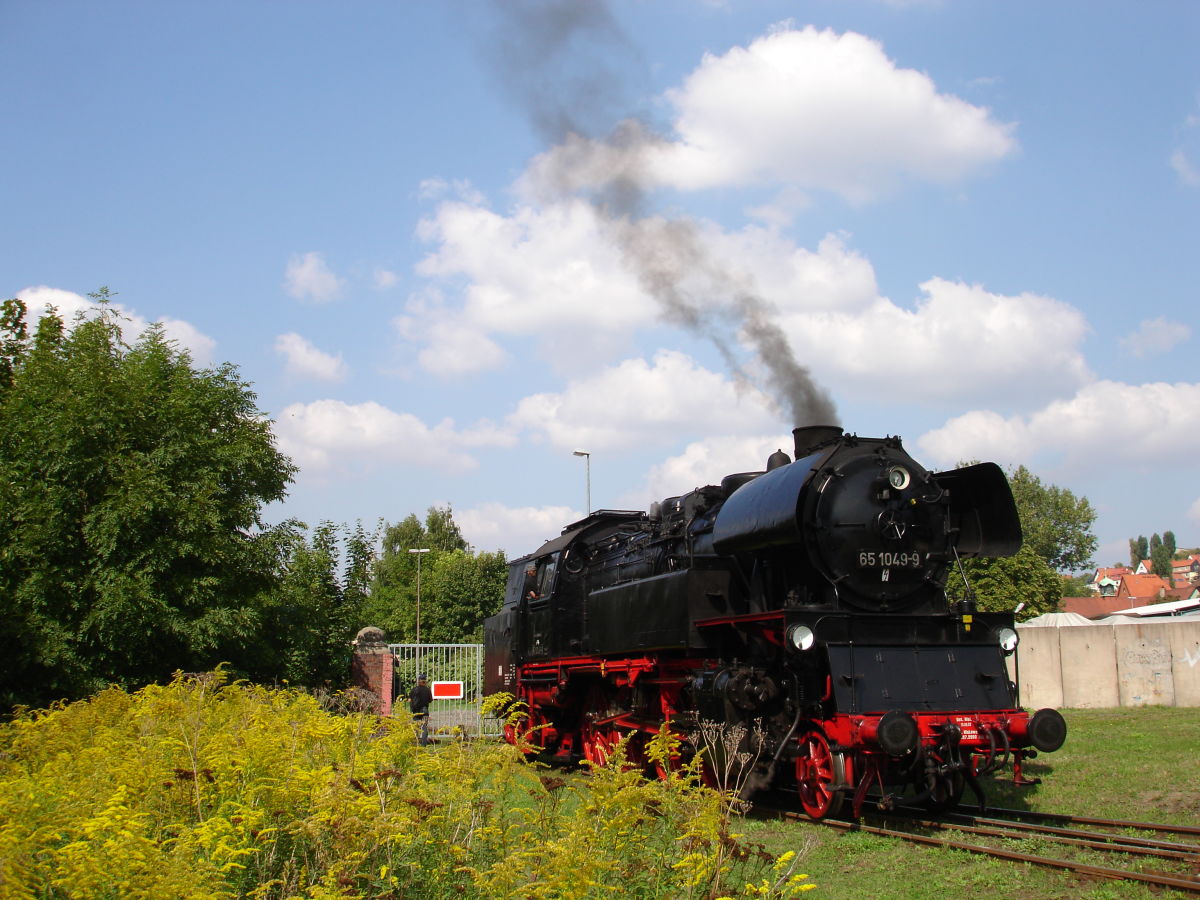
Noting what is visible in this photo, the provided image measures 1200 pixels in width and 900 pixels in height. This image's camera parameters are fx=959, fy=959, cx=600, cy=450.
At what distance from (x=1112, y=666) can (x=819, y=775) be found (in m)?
16.9

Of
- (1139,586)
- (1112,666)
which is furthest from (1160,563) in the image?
(1112,666)

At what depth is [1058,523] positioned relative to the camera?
226 feet

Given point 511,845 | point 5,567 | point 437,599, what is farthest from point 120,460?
point 437,599

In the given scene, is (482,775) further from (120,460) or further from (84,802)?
(120,460)

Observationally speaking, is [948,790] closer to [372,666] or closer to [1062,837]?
[1062,837]

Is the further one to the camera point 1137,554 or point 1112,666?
point 1137,554

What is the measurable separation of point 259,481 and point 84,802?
1516 cm

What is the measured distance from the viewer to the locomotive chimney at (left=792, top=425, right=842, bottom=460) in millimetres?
11203

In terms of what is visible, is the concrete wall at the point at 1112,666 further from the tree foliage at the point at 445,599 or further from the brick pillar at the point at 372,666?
the tree foliage at the point at 445,599

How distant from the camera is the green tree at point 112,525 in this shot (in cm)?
1648

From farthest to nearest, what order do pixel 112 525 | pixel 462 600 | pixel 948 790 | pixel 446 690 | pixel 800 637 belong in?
pixel 462 600 → pixel 446 690 → pixel 112 525 → pixel 948 790 → pixel 800 637

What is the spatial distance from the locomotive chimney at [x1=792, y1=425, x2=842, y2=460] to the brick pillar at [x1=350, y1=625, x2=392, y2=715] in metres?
14.2

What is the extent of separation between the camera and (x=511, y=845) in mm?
5645

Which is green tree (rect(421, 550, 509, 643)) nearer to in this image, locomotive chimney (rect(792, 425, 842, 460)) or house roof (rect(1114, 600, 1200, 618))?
house roof (rect(1114, 600, 1200, 618))
